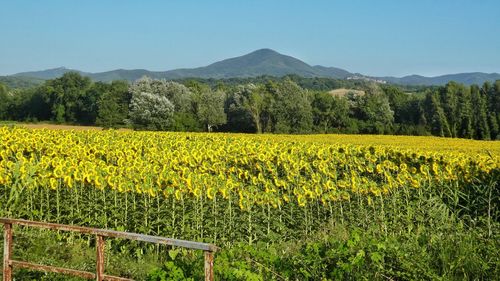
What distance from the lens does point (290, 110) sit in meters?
65.9

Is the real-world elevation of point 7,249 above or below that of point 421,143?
above

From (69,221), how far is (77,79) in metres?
84.8

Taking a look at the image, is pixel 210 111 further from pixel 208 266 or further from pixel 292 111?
pixel 208 266

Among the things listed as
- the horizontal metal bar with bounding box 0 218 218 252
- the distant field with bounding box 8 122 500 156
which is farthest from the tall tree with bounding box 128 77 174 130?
the horizontal metal bar with bounding box 0 218 218 252

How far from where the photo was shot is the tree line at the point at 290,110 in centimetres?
6019

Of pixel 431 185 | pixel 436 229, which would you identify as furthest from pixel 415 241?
pixel 431 185

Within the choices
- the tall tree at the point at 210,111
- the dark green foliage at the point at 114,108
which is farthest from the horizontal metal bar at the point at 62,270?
the dark green foliage at the point at 114,108

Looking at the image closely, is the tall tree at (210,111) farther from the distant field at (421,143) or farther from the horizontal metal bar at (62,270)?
the horizontal metal bar at (62,270)

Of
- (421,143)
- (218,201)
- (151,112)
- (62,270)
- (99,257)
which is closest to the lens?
(99,257)

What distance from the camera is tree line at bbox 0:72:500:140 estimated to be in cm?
6019

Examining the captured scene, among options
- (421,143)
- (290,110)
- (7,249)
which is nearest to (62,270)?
(7,249)

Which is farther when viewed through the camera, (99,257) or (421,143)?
(421,143)

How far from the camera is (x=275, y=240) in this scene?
958 centimetres

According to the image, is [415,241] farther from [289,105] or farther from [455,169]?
[289,105]
